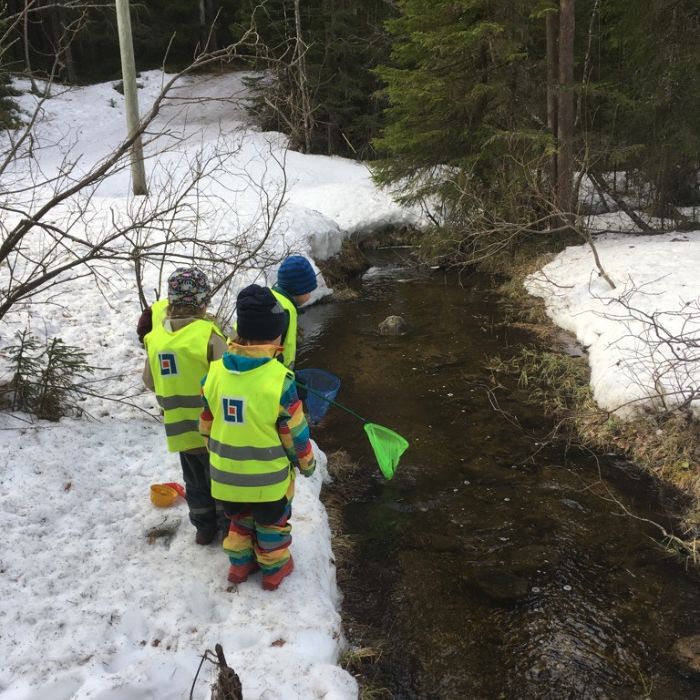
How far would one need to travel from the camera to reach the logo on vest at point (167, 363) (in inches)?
133

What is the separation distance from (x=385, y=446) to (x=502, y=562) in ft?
4.24

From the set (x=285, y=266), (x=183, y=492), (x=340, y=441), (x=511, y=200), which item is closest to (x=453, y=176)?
(x=511, y=200)

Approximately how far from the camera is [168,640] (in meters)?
2.94

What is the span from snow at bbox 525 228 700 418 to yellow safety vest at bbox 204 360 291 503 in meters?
Answer: 3.65

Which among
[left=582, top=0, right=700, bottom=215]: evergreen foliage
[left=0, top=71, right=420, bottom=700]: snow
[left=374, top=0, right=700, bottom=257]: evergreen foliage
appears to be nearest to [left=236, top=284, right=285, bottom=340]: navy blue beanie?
[left=0, top=71, right=420, bottom=700]: snow

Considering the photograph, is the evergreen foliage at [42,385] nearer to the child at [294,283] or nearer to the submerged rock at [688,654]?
the child at [294,283]

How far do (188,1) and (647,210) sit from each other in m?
26.4

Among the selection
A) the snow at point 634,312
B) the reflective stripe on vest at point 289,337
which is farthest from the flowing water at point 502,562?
the reflective stripe on vest at point 289,337

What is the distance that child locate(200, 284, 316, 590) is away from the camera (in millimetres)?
2957

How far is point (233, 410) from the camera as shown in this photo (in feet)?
9.78

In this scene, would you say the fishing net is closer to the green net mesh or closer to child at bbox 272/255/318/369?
the green net mesh

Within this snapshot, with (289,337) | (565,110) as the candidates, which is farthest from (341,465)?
(565,110)

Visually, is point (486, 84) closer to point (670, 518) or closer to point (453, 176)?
point (453, 176)

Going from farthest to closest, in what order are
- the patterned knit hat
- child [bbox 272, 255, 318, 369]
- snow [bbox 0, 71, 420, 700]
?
child [bbox 272, 255, 318, 369] → the patterned knit hat → snow [bbox 0, 71, 420, 700]
